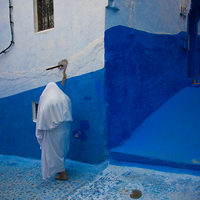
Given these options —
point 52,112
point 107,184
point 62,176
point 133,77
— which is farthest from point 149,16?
point 62,176

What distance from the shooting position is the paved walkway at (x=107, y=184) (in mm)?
Answer: 2545

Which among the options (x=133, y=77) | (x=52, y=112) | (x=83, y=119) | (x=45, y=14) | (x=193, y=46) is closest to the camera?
(x=52, y=112)

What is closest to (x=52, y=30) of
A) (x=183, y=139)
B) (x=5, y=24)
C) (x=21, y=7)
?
(x=21, y=7)

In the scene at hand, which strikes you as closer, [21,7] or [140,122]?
[140,122]

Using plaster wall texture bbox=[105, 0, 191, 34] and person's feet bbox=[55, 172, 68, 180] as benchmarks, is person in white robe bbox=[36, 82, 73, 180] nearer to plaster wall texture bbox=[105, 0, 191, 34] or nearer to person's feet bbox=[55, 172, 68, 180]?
person's feet bbox=[55, 172, 68, 180]

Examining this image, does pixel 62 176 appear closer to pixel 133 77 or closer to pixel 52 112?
pixel 52 112

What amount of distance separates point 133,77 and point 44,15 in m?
2.34

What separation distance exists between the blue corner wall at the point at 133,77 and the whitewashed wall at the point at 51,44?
11.2 inches

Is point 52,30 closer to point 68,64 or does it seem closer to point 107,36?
point 68,64

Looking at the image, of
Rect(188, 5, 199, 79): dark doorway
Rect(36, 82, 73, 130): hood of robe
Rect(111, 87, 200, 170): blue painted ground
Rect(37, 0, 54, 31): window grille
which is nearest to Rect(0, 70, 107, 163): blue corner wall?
Rect(111, 87, 200, 170): blue painted ground

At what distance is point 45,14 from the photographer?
4.45 metres

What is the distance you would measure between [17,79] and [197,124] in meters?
3.95

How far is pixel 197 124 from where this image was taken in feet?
12.3

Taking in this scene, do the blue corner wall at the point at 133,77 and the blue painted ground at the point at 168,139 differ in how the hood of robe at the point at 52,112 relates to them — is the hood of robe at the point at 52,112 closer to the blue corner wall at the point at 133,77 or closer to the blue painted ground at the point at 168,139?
the blue corner wall at the point at 133,77
